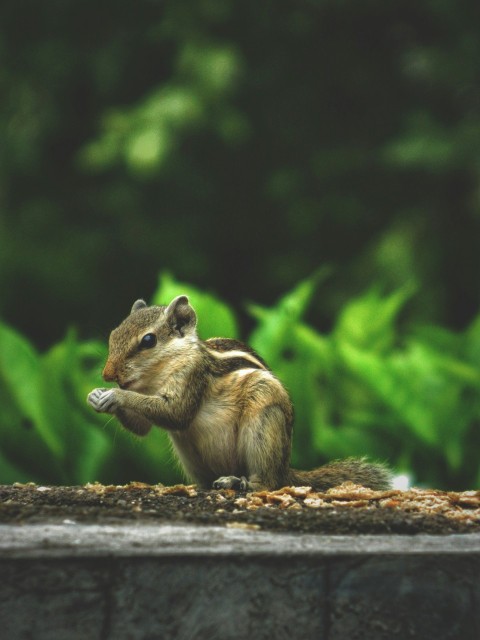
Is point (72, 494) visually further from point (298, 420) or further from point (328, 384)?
point (328, 384)

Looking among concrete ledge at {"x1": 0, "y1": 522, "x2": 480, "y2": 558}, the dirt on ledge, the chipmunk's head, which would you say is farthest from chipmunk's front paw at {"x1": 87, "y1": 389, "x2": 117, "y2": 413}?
concrete ledge at {"x1": 0, "y1": 522, "x2": 480, "y2": 558}

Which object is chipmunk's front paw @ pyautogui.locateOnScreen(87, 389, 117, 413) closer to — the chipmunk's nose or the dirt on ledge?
the chipmunk's nose

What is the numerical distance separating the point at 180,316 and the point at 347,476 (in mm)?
785

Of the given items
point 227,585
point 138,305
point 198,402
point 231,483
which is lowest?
point 227,585

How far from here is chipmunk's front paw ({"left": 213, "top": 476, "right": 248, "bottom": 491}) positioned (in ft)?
10.8

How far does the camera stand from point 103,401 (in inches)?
125

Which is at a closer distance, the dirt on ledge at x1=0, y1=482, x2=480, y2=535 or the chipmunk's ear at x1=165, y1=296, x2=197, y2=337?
the dirt on ledge at x1=0, y1=482, x2=480, y2=535

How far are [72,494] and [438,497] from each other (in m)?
1.07

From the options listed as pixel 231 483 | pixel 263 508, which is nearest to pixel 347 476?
pixel 231 483

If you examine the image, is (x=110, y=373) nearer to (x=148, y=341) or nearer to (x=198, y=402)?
(x=148, y=341)

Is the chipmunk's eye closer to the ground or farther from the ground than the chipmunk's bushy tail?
farther from the ground

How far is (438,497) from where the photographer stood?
3.34 m

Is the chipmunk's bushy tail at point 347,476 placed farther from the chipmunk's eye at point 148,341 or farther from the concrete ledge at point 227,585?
the concrete ledge at point 227,585

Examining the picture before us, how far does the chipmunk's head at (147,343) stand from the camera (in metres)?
3.32
